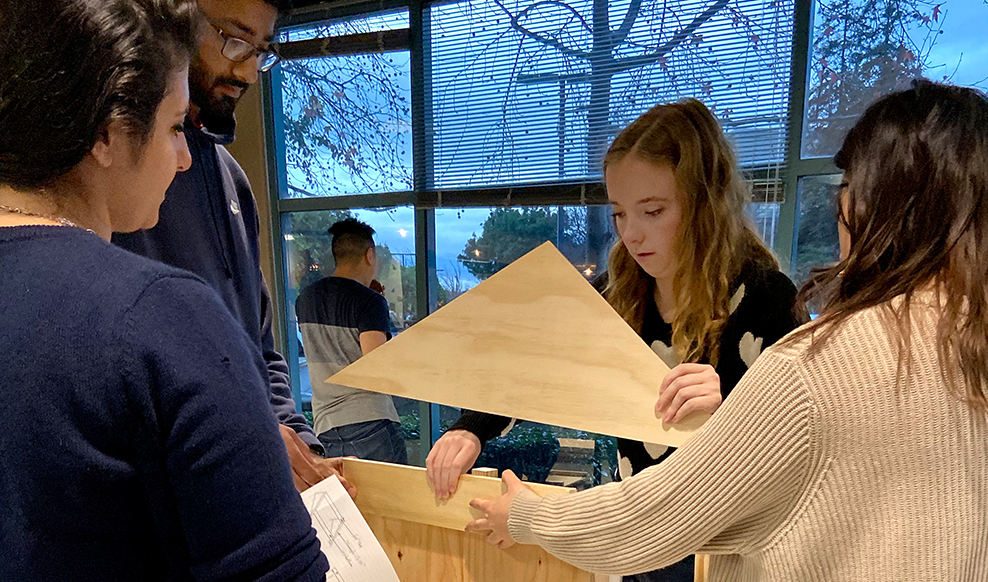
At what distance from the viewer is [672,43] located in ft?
7.92

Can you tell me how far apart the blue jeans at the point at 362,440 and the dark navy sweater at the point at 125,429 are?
2216 mm

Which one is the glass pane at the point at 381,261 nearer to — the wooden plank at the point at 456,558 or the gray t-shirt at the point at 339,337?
the gray t-shirt at the point at 339,337

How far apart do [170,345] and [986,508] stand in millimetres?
859

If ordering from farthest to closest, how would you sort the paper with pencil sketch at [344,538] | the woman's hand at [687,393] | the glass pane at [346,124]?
the glass pane at [346,124] < the paper with pencil sketch at [344,538] < the woman's hand at [687,393]

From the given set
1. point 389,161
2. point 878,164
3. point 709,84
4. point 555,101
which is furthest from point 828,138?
point 389,161

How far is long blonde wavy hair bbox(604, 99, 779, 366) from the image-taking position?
1023 millimetres

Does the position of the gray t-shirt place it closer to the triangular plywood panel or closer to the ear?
the triangular plywood panel

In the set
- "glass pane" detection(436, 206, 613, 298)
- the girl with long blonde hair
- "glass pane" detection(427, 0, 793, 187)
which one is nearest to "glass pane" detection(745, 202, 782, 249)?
"glass pane" detection(427, 0, 793, 187)

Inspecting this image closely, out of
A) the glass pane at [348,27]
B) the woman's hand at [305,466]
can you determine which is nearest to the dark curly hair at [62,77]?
the woman's hand at [305,466]

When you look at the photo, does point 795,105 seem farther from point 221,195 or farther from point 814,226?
point 221,195

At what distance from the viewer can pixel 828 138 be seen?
2.23 metres

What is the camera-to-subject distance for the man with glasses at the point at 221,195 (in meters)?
0.93

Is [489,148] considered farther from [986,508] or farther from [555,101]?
[986,508]

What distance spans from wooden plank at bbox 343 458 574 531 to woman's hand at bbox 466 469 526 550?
1cm
